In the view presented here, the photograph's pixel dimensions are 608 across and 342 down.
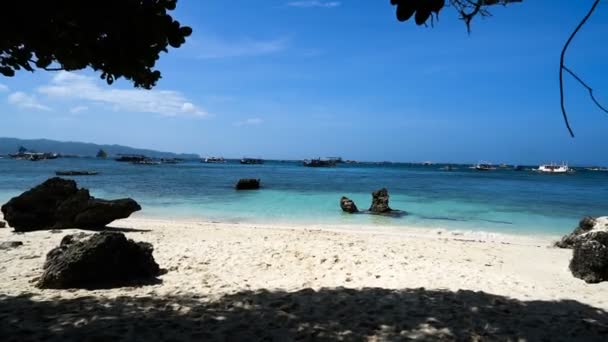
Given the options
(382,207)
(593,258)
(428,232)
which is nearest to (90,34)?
(593,258)

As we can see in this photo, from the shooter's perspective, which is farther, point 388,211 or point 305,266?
point 388,211

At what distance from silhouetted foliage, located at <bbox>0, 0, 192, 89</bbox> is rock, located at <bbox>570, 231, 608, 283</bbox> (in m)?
7.25

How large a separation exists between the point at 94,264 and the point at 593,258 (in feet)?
26.3

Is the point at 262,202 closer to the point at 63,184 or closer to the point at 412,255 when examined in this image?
the point at 63,184

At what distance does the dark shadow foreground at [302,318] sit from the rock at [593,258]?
1830 millimetres

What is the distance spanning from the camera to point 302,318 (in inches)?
171

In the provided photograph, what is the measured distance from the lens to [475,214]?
63.5 ft

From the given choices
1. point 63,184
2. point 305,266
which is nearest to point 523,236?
point 305,266

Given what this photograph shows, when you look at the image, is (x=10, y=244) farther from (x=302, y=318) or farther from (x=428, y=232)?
(x=428, y=232)

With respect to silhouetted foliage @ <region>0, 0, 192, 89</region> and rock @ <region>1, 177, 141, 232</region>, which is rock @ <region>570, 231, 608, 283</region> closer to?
silhouetted foliage @ <region>0, 0, 192, 89</region>

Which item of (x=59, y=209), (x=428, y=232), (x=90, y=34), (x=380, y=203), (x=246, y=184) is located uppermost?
(x=90, y=34)

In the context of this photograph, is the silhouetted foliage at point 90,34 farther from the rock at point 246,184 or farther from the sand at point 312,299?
the rock at point 246,184

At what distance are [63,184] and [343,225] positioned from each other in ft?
32.2

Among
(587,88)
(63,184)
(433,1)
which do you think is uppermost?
(433,1)
